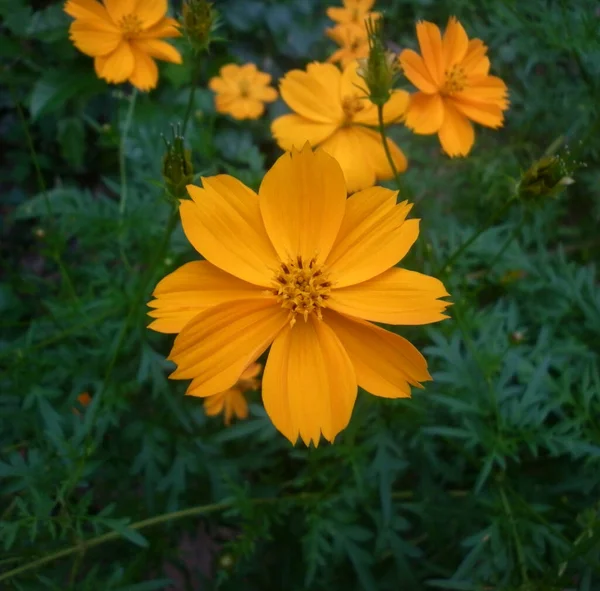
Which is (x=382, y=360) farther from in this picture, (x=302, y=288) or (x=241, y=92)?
(x=241, y=92)

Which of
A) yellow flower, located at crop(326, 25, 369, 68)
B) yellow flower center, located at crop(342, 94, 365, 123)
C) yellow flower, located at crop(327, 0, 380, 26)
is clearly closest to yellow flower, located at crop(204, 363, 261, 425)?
yellow flower center, located at crop(342, 94, 365, 123)

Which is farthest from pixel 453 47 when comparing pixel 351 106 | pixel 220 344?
pixel 220 344

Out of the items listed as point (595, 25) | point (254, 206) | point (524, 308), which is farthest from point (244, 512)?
point (595, 25)

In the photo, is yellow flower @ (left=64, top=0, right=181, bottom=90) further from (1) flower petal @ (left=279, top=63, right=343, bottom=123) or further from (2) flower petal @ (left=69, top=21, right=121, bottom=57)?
(1) flower petal @ (left=279, top=63, right=343, bottom=123)

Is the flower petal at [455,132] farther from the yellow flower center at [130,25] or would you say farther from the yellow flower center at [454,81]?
the yellow flower center at [130,25]

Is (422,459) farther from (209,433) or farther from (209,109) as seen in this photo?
(209,109)

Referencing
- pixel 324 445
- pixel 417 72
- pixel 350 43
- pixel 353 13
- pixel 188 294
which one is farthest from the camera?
pixel 353 13

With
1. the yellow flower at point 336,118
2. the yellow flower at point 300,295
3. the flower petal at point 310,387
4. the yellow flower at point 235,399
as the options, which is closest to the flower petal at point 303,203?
the yellow flower at point 300,295
